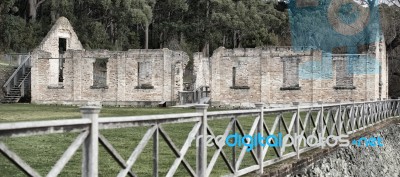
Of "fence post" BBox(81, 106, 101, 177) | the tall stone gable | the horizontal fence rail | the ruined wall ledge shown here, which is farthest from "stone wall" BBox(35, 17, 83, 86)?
"fence post" BBox(81, 106, 101, 177)

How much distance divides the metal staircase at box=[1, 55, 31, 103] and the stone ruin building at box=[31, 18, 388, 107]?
107cm

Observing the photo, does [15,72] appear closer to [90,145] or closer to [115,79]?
[115,79]

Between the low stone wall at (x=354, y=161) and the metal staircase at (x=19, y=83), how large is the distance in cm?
2337

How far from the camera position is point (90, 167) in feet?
13.2

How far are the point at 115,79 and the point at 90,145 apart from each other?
2915 cm

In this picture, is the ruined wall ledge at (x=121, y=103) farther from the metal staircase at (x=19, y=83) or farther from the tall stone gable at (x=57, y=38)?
the tall stone gable at (x=57, y=38)

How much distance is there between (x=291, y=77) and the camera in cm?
3231

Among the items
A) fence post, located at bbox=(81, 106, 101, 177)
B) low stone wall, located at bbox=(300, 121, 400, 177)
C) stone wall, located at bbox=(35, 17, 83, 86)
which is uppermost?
stone wall, located at bbox=(35, 17, 83, 86)

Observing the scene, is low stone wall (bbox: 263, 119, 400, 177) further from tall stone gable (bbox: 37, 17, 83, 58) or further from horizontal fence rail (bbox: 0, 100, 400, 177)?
tall stone gable (bbox: 37, 17, 83, 58)

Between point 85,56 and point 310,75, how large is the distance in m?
14.2

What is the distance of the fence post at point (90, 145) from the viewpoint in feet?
13.1

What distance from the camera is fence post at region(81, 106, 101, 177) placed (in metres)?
3.99

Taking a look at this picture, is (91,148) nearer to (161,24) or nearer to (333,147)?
(333,147)

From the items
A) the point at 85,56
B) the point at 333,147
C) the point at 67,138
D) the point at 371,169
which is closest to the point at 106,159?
the point at 67,138
